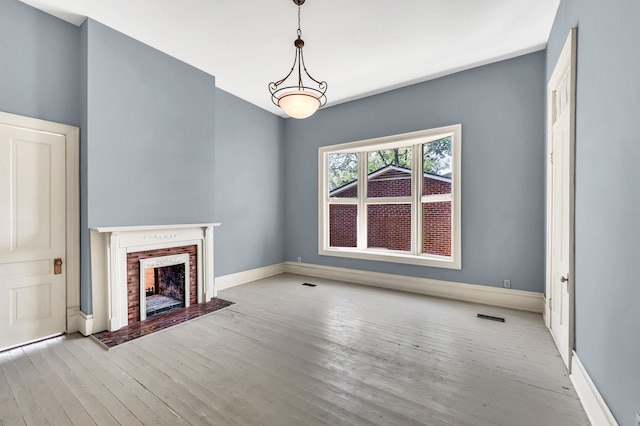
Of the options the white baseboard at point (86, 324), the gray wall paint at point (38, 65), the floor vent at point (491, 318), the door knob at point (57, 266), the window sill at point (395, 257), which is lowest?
the floor vent at point (491, 318)

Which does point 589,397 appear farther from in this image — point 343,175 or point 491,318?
point 343,175

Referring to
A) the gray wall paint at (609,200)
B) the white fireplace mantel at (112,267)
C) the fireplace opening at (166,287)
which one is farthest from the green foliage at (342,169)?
the gray wall paint at (609,200)

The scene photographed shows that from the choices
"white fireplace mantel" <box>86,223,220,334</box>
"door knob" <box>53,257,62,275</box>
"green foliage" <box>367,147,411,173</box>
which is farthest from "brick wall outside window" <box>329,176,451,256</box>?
"door knob" <box>53,257,62,275</box>

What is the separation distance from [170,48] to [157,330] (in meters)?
3.32

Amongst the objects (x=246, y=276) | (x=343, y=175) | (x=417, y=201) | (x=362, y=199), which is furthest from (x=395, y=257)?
(x=246, y=276)

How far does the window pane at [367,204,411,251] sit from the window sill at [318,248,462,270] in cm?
16

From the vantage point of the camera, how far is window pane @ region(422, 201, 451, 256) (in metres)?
4.27

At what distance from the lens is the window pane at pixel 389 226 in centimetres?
472

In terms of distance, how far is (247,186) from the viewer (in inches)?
198

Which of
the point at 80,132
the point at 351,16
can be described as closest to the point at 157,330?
the point at 80,132

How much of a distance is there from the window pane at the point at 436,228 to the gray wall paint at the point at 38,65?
15.4 feet

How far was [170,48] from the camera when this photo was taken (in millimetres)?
3451

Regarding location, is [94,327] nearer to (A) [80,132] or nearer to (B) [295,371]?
(A) [80,132]

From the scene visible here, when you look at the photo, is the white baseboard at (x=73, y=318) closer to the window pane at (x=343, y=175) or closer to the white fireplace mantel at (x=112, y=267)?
the white fireplace mantel at (x=112, y=267)
